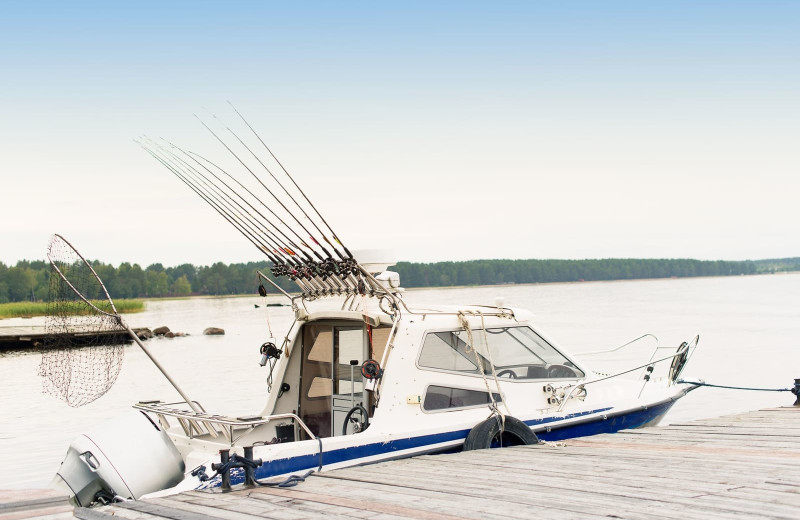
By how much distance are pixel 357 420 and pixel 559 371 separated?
2.57 m

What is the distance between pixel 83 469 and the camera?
6.54 meters

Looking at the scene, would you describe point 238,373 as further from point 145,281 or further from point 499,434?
point 145,281

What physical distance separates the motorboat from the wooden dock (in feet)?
1.31

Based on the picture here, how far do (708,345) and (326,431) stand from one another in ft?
92.5

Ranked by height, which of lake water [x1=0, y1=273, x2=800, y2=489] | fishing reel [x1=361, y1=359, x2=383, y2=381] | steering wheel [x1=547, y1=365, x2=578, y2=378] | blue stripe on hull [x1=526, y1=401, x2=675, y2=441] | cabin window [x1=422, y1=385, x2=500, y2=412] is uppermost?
fishing reel [x1=361, y1=359, x2=383, y2=381]

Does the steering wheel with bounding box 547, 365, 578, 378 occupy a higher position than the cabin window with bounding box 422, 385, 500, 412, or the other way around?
the steering wheel with bounding box 547, 365, 578, 378

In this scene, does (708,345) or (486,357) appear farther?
(708,345)

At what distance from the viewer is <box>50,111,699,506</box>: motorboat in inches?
260

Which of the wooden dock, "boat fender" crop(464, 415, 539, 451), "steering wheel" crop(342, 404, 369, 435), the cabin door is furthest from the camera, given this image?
the cabin door

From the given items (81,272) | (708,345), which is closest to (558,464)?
(81,272)

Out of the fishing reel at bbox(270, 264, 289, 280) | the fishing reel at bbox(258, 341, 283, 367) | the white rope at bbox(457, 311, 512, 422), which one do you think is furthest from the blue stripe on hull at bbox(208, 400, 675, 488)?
the fishing reel at bbox(270, 264, 289, 280)

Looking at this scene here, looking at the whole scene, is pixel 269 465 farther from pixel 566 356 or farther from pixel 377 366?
pixel 566 356

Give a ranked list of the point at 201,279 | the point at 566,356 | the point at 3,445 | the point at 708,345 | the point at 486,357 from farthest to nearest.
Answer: the point at 201,279 → the point at 708,345 → the point at 3,445 → the point at 566,356 → the point at 486,357

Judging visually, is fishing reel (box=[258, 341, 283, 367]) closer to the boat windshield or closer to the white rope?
the boat windshield
